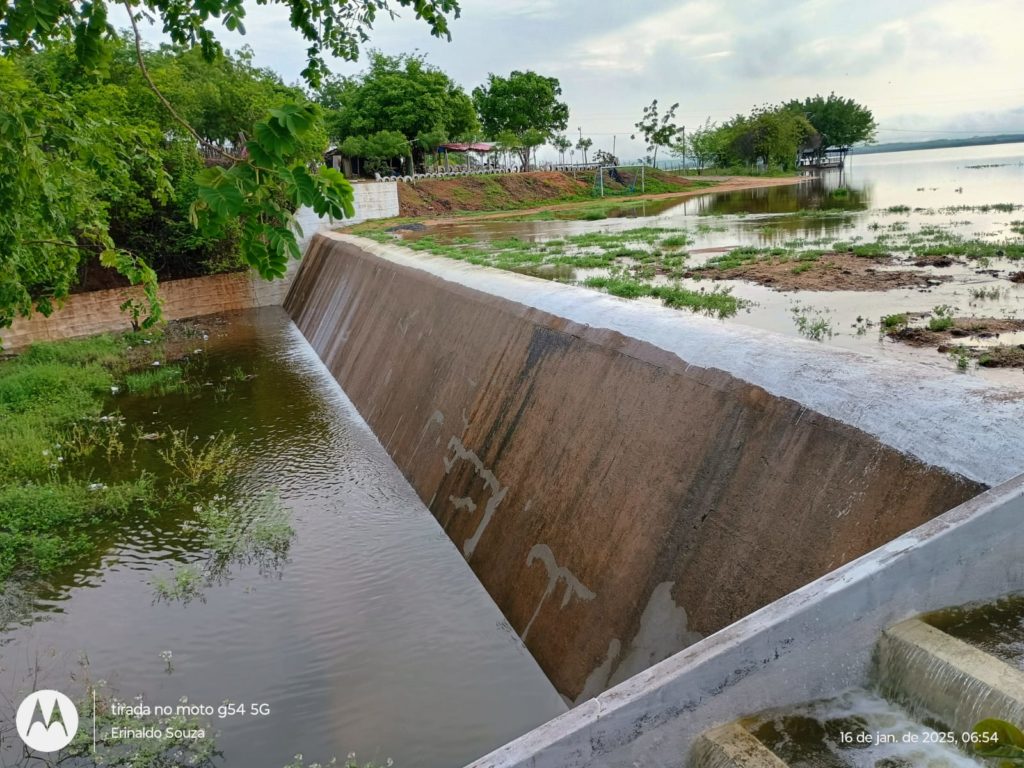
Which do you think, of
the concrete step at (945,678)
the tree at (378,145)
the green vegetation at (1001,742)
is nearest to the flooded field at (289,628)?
the concrete step at (945,678)

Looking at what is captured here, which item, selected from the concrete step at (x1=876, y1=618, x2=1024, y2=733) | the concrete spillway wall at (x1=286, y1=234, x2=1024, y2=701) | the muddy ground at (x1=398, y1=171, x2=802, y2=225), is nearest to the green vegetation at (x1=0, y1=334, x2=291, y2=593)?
the concrete spillway wall at (x1=286, y1=234, x2=1024, y2=701)

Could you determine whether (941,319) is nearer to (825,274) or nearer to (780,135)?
(825,274)

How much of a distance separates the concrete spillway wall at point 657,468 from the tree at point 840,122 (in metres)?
91.5

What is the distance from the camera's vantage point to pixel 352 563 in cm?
699

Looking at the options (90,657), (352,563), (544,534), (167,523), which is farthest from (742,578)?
(167,523)

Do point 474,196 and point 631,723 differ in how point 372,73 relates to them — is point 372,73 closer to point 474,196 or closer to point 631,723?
point 474,196

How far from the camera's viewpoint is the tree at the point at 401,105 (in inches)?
1887

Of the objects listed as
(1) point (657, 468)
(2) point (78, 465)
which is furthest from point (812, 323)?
(2) point (78, 465)

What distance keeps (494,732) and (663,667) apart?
267cm

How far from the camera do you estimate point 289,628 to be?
19.7 ft

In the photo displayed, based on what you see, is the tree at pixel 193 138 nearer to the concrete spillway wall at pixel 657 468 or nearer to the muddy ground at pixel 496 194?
the concrete spillway wall at pixel 657 468

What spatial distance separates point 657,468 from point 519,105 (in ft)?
221

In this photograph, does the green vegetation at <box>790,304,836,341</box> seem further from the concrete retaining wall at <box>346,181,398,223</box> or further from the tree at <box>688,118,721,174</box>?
the tree at <box>688,118,721,174</box>

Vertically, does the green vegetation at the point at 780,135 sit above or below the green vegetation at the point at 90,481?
above
